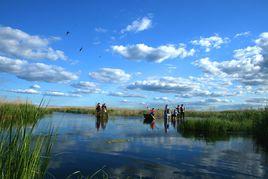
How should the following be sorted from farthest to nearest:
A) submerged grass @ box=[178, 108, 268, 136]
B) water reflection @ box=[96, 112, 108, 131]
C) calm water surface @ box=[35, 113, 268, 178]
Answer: water reflection @ box=[96, 112, 108, 131], submerged grass @ box=[178, 108, 268, 136], calm water surface @ box=[35, 113, 268, 178]

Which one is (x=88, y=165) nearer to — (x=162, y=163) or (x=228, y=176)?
(x=162, y=163)

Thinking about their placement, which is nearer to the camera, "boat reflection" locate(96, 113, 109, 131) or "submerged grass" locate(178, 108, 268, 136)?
"submerged grass" locate(178, 108, 268, 136)

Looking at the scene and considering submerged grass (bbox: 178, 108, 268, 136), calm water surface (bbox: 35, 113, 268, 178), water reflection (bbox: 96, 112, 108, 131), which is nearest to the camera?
calm water surface (bbox: 35, 113, 268, 178)

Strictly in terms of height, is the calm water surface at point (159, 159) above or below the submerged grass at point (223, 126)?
below

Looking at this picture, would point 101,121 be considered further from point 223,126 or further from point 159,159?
point 159,159

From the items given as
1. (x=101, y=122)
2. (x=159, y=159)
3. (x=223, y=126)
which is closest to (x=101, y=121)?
(x=101, y=122)

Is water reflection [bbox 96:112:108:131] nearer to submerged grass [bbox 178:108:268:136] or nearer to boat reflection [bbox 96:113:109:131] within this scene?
boat reflection [bbox 96:113:109:131]

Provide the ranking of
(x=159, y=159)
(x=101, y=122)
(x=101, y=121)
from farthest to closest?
1. (x=101, y=121)
2. (x=101, y=122)
3. (x=159, y=159)

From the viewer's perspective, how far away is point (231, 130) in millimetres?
28375

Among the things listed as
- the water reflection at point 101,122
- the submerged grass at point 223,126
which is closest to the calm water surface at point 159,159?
the submerged grass at point 223,126

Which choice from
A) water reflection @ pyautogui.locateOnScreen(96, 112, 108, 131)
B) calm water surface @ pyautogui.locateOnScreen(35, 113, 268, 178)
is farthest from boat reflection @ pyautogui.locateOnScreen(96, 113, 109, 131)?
calm water surface @ pyautogui.locateOnScreen(35, 113, 268, 178)

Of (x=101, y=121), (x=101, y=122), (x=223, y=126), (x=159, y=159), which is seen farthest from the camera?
(x=101, y=121)

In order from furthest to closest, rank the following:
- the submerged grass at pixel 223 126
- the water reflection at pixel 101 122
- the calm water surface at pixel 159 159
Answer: the water reflection at pixel 101 122
the submerged grass at pixel 223 126
the calm water surface at pixel 159 159

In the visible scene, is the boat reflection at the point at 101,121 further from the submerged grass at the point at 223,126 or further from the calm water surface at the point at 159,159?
the calm water surface at the point at 159,159
